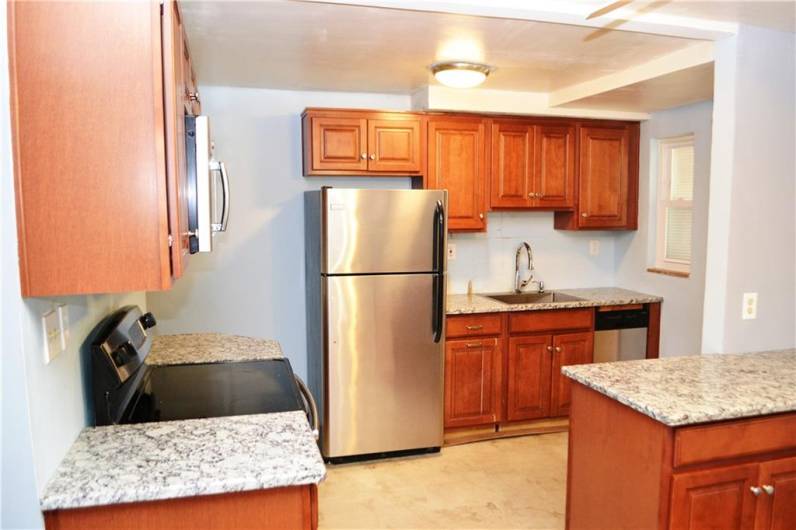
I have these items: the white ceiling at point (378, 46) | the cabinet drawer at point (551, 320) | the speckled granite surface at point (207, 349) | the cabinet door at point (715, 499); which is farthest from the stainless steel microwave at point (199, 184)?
the cabinet drawer at point (551, 320)

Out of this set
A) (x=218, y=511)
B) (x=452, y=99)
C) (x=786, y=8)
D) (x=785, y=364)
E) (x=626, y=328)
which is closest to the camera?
(x=218, y=511)

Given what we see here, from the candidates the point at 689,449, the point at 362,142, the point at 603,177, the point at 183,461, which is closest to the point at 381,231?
the point at 362,142

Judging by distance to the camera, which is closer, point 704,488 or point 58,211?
point 58,211

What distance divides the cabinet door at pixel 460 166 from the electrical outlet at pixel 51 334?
8.67 ft

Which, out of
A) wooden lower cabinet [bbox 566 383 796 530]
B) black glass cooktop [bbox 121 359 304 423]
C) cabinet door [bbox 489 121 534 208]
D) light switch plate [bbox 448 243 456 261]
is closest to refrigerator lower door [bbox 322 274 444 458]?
light switch plate [bbox 448 243 456 261]

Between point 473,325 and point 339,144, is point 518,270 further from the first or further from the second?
point 339,144

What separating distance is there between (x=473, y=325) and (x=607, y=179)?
147 cm

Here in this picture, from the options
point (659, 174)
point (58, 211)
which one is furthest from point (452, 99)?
point (58, 211)

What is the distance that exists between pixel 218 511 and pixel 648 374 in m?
1.66

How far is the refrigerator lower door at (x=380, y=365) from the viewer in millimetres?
3404

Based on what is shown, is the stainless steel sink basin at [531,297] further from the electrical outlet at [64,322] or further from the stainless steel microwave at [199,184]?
the electrical outlet at [64,322]

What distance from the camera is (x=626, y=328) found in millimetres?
4070

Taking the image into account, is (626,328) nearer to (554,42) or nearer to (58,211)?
(554,42)

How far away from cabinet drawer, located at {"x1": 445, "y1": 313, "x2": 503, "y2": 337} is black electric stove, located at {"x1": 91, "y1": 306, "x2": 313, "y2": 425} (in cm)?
155
